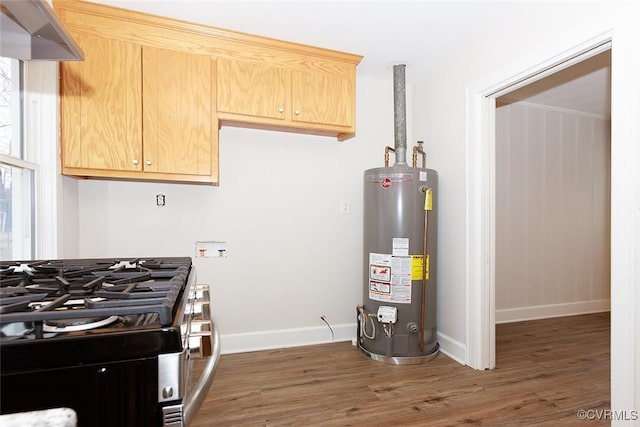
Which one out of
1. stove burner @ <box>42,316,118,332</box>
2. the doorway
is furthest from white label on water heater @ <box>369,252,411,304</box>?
Result: stove burner @ <box>42,316,118,332</box>

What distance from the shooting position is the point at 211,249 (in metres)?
2.62

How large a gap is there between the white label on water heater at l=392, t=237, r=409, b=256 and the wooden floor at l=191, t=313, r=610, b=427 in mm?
828

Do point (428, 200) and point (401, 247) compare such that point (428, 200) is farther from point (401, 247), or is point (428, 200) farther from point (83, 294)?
point (83, 294)

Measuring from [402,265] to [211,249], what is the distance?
4.89ft

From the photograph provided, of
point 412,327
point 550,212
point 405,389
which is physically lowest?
point 405,389

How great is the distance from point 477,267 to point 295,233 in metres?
1.44

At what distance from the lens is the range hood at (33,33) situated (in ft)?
2.78

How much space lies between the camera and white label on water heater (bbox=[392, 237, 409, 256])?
248 centimetres

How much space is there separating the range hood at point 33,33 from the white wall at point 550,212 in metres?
3.61

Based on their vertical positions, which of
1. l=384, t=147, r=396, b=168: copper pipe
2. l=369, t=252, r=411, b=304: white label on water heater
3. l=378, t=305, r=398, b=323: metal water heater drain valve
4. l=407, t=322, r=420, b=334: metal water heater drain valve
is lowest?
l=407, t=322, r=420, b=334: metal water heater drain valve

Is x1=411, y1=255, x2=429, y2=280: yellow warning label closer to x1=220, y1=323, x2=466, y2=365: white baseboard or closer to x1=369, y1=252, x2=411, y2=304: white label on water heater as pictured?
x1=369, y1=252, x2=411, y2=304: white label on water heater

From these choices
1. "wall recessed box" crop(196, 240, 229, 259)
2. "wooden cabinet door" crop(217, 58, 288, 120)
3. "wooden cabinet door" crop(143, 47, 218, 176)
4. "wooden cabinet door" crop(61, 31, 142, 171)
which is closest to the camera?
"wooden cabinet door" crop(61, 31, 142, 171)

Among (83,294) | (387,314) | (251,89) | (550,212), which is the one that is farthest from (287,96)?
(550,212)

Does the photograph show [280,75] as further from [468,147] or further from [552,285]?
[552,285]
